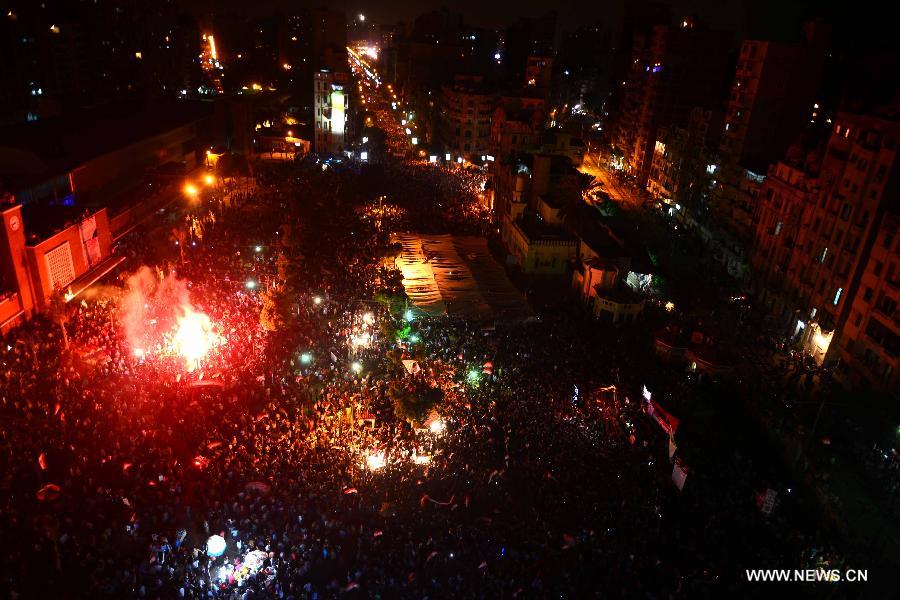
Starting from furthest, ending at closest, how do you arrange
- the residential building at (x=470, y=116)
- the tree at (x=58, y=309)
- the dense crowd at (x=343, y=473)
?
the residential building at (x=470, y=116) < the tree at (x=58, y=309) < the dense crowd at (x=343, y=473)

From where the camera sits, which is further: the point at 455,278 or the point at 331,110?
the point at 331,110

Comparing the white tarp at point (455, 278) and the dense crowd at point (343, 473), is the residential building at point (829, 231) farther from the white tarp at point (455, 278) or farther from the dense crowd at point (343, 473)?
the white tarp at point (455, 278)

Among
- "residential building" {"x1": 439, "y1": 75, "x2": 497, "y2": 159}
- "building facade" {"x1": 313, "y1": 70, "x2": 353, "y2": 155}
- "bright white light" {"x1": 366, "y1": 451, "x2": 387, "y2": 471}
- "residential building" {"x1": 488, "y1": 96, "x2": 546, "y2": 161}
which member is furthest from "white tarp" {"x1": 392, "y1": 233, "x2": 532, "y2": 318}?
"residential building" {"x1": 439, "y1": 75, "x2": 497, "y2": 159}

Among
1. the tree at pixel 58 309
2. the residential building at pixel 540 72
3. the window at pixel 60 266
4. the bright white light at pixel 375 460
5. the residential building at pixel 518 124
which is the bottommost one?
the bright white light at pixel 375 460

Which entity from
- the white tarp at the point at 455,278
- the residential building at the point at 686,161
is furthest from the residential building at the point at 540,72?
the white tarp at the point at 455,278

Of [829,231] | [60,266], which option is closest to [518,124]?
[829,231]

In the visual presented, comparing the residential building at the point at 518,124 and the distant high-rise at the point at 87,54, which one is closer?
the distant high-rise at the point at 87,54

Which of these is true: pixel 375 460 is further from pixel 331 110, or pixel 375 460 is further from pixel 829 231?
pixel 331 110

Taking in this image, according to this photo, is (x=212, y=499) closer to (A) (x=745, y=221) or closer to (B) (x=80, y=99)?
(A) (x=745, y=221)
